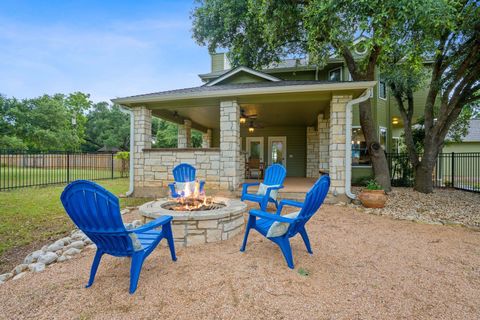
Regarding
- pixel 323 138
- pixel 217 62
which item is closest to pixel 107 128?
pixel 217 62

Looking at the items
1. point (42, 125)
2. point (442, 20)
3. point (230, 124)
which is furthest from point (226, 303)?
point (42, 125)

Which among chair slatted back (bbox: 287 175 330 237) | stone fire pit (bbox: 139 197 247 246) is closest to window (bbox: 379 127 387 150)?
chair slatted back (bbox: 287 175 330 237)

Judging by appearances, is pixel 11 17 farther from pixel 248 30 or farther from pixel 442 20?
pixel 442 20

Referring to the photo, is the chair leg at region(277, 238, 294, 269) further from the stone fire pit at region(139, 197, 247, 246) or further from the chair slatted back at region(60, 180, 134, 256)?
the chair slatted back at region(60, 180, 134, 256)

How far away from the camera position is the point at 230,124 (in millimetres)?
5863

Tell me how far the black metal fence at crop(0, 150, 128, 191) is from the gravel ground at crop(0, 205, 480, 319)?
7.88 meters

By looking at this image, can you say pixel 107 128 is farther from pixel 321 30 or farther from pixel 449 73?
pixel 449 73

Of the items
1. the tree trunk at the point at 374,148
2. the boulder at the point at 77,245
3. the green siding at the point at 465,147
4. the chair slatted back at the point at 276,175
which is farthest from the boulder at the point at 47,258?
the green siding at the point at 465,147

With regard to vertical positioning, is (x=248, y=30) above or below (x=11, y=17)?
below

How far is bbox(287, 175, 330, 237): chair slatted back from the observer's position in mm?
2303

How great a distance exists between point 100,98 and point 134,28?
2457 centimetres

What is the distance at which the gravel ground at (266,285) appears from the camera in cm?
167

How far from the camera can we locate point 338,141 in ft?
17.6

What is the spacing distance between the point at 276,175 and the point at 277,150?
6.24 meters
